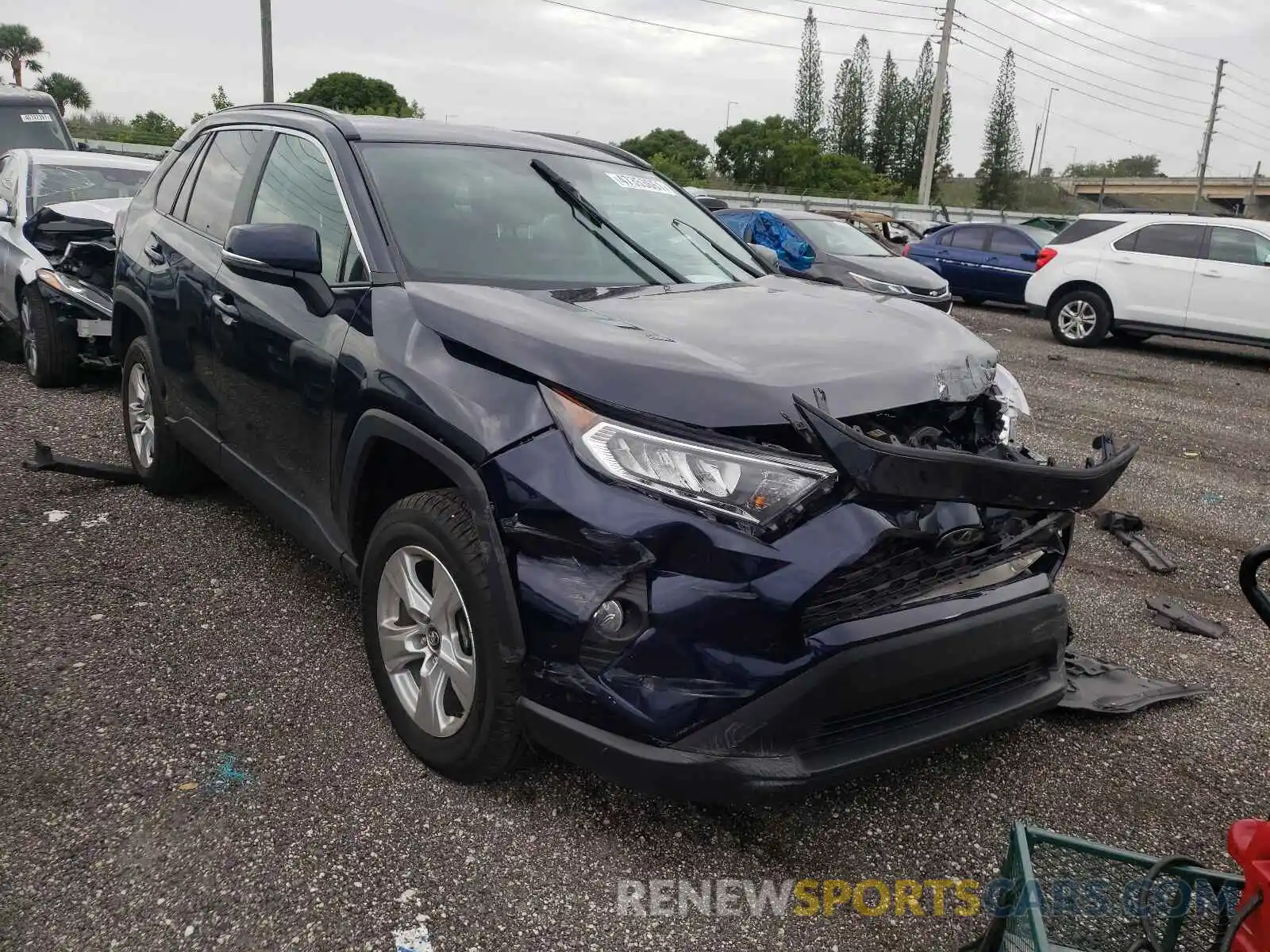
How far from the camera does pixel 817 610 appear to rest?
7.15 feet

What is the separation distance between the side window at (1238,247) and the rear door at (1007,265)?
13.9 feet

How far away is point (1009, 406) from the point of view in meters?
2.91

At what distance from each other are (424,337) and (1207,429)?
24.2ft

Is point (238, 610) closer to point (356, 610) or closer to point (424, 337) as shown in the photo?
point (356, 610)

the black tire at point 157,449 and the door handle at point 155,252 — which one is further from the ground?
the door handle at point 155,252

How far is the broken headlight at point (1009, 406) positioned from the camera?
281cm

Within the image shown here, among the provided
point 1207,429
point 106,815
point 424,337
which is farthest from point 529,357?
point 1207,429

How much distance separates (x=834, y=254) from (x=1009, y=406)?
398 inches

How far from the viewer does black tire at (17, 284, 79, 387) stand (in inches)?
272

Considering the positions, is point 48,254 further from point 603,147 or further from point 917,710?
point 917,710

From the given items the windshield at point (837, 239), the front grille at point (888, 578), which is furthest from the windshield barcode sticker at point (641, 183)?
the windshield at point (837, 239)

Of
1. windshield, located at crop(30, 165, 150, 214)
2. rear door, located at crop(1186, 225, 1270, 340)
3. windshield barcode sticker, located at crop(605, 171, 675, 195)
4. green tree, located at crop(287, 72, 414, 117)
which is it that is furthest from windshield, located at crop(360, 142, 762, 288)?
green tree, located at crop(287, 72, 414, 117)

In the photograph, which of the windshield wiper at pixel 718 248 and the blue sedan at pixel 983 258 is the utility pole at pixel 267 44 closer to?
the blue sedan at pixel 983 258

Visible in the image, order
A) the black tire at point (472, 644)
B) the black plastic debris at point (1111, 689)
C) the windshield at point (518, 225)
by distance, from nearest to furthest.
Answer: the black tire at point (472, 644) → the windshield at point (518, 225) → the black plastic debris at point (1111, 689)
